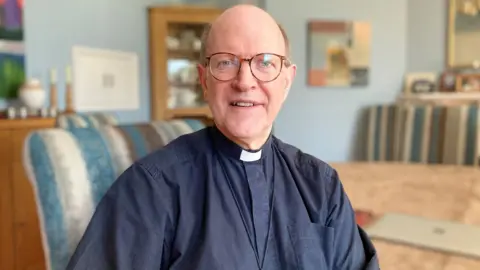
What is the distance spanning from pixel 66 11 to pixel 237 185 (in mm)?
2463

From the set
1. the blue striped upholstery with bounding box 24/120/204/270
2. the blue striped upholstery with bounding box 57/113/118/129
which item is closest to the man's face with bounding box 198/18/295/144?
the blue striped upholstery with bounding box 24/120/204/270

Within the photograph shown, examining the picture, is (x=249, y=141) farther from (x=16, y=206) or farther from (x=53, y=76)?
(x=53, y=76)

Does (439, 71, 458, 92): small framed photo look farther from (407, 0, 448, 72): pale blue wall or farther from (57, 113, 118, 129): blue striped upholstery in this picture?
(57, 113, 118, 129): blue striped upholstery

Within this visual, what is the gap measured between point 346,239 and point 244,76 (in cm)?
42

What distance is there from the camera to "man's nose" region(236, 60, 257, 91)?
3.27 feet

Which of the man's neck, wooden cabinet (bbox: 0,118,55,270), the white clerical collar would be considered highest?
the man's neck

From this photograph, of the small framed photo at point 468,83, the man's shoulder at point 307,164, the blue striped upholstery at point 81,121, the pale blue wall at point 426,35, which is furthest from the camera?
A: the pale blue wall at point 426,35

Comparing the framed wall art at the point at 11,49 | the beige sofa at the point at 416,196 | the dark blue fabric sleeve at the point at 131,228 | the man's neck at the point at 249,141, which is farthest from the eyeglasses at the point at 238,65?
the framed wall art at the point at 11,49

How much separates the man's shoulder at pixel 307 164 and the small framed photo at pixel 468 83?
9.29 feet

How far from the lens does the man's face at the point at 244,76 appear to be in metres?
1.01

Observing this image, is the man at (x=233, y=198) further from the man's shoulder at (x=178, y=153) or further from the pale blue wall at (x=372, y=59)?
the pale blue wall at (x=372, y=59)

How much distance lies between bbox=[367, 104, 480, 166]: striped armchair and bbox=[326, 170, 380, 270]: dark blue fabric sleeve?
2.50 meters

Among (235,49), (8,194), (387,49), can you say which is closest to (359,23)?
(387,49)

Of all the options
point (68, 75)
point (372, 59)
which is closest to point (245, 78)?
point (68, 75)
